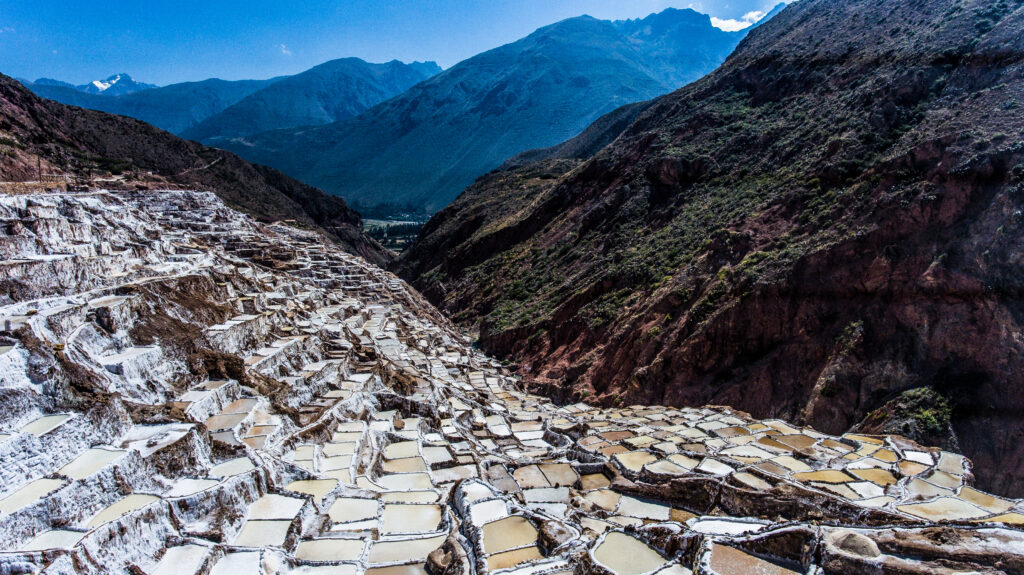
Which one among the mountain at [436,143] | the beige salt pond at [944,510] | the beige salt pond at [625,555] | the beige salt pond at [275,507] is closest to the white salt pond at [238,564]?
the beige salt pond at [275,507]

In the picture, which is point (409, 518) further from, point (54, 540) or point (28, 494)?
point (28, 494)

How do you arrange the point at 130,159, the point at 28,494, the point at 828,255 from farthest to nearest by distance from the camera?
the point at 130,159 < the point at 828,255 < the point at 28,494

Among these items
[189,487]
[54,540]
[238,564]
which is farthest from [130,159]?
[238,564]

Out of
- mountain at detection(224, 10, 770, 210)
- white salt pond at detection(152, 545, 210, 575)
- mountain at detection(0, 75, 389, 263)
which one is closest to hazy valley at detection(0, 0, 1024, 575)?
white salt pond at detection(152, 545, 210, 575)

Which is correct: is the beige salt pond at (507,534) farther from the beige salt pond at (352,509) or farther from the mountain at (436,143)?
the mountain at (436,143)

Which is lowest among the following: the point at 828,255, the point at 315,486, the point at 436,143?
the point at 315,486
